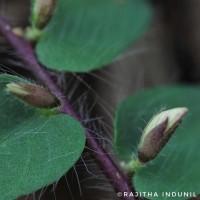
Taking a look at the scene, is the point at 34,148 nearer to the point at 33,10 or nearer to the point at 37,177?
the point at 37,177

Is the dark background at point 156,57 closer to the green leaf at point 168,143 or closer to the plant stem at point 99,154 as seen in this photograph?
the green leaf at point 168,143

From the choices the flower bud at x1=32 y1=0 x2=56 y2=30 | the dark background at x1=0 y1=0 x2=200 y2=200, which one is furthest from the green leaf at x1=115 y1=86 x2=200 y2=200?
the dark background at x1=0 y1=0 x2=200 y2=200

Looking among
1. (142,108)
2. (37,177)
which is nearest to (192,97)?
(142,108)

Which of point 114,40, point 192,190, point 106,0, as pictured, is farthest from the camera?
point 106,0

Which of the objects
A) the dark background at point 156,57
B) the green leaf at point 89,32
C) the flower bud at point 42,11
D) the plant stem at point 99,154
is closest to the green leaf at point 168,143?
the plant stem at point 99,154

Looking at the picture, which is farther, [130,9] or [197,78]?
[197,78]
